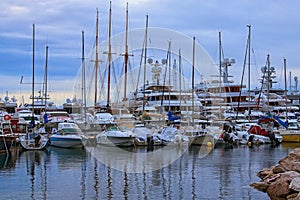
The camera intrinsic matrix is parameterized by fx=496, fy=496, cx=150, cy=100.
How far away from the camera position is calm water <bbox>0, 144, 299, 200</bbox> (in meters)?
21.0

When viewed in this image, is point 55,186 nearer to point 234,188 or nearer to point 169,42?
point 234,188

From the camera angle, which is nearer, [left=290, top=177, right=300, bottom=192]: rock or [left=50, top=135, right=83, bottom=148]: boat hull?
[left=290, top=177, right=300, bottom=192]: rock

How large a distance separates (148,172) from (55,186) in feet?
20.8

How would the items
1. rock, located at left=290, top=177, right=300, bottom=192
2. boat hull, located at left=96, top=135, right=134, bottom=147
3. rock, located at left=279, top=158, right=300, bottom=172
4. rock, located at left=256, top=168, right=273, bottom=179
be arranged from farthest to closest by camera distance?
boat hull, located at left=96, top=135, right=134, bottom=147 → rock, located at left=256, top=168, right=273, bottom=179 → rock, located at left=279, top=158, right=300, bottom=172 → rock, located at left=290, top=177, right=300, bottom=192

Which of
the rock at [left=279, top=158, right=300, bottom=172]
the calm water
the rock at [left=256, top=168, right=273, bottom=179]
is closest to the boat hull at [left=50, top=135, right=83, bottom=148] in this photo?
the calm water

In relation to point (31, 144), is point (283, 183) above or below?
below

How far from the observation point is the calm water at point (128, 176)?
21.0 m

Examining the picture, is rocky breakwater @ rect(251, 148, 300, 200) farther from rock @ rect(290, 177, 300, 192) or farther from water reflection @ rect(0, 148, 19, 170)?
water reflection @ rect(0, 148, 19, 170)

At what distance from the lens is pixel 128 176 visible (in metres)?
26.0

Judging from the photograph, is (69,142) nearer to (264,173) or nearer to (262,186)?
(264,173)

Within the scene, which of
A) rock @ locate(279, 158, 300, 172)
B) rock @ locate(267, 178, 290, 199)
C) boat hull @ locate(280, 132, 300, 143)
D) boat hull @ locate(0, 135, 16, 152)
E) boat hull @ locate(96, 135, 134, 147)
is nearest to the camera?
rock @ locate(267, 178, 290, 199)

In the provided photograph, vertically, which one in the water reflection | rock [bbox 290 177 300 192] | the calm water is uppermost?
rock [bbox 290 177 300 192]

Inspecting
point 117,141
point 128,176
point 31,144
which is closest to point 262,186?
point 128,176

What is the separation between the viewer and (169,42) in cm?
5634
